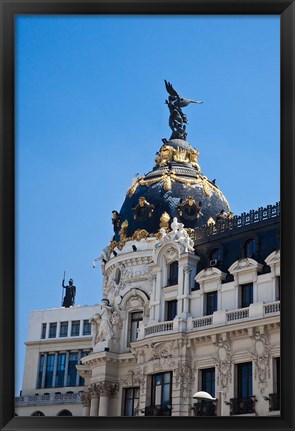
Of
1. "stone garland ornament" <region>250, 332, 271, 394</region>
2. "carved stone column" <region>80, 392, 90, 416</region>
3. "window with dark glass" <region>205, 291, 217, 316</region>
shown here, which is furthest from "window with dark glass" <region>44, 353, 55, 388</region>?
"stone garland ornament" <region>250, 332, 271, 394</region>

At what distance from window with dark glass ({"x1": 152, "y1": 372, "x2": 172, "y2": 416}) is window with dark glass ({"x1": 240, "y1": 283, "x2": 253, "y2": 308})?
406 cm

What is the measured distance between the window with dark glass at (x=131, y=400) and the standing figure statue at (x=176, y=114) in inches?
497

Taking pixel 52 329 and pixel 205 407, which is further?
pixel 52 329

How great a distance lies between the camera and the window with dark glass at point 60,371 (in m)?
47.1

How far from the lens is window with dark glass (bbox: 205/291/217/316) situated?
3269 centimetres

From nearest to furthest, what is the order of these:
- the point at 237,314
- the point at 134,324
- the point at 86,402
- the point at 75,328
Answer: the point at 237,314 → the point at 134,324 → the point at 86,402 → the point at 75,328

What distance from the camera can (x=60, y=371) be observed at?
47500mm

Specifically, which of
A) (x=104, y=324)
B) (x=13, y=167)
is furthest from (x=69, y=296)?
(x=13, y=167)

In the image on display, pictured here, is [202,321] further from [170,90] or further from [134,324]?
[170,90]

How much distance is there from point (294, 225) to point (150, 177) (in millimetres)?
30106

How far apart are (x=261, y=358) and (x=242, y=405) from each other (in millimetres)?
1763

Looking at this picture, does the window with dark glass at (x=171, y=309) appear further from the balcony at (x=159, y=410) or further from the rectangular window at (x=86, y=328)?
the rectangular window at (x=86, y=328)

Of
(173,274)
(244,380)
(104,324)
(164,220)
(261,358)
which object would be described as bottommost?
(244,380)

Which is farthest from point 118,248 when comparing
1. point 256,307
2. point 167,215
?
point 256,307
